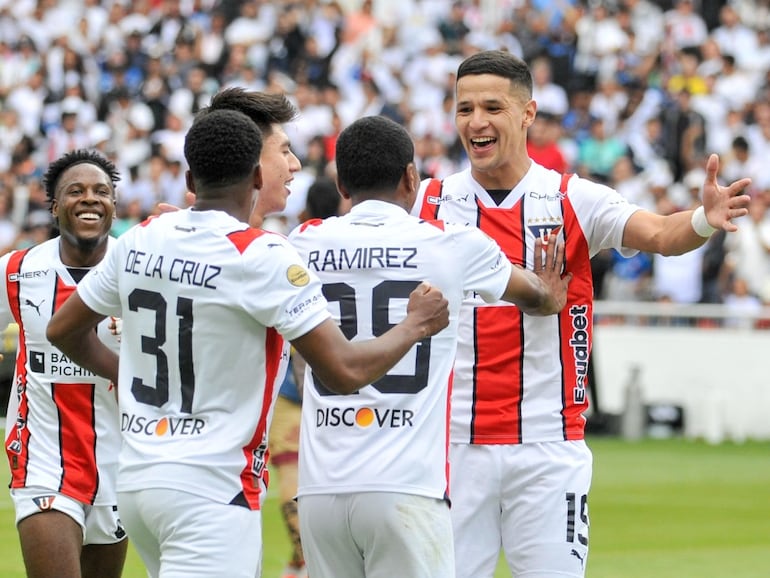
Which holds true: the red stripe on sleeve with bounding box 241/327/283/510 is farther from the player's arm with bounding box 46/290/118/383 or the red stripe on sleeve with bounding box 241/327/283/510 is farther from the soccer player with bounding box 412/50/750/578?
the soccer player with bounding box 412/50/750/578

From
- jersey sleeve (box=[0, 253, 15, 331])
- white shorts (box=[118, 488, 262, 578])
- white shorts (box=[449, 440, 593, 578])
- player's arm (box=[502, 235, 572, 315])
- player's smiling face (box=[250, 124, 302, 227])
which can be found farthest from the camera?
jersey sleeve (box=[0, 253, 15, 331])

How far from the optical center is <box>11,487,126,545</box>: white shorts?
719 centimetres

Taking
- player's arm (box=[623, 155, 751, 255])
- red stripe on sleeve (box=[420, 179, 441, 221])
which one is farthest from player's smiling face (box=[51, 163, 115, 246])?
player's arm (box=[623, 155, 751, 255])

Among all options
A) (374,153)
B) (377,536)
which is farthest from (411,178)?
(377,536)

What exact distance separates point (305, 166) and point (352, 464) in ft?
56.4

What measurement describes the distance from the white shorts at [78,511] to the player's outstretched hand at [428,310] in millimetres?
2148

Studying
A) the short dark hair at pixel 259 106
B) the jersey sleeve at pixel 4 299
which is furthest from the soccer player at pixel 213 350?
the jersey sleeve at pixel 4 299

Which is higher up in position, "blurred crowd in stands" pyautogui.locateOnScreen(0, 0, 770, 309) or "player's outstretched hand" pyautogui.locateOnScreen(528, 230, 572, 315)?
"blurred crowd in stands" pyautogui.locateOnScreen(0, 0, 770, 309)

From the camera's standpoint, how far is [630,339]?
21172mm

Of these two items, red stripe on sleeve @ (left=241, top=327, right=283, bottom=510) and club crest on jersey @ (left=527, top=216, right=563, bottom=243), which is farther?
club crest on jersey @ (left=527, top=216, right=563, bottom=243)

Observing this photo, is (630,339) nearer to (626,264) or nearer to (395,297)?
(626,264)

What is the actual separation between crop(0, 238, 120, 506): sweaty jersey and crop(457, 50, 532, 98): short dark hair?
200 cm

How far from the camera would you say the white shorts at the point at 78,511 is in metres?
7.19

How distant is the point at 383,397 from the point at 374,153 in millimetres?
884
